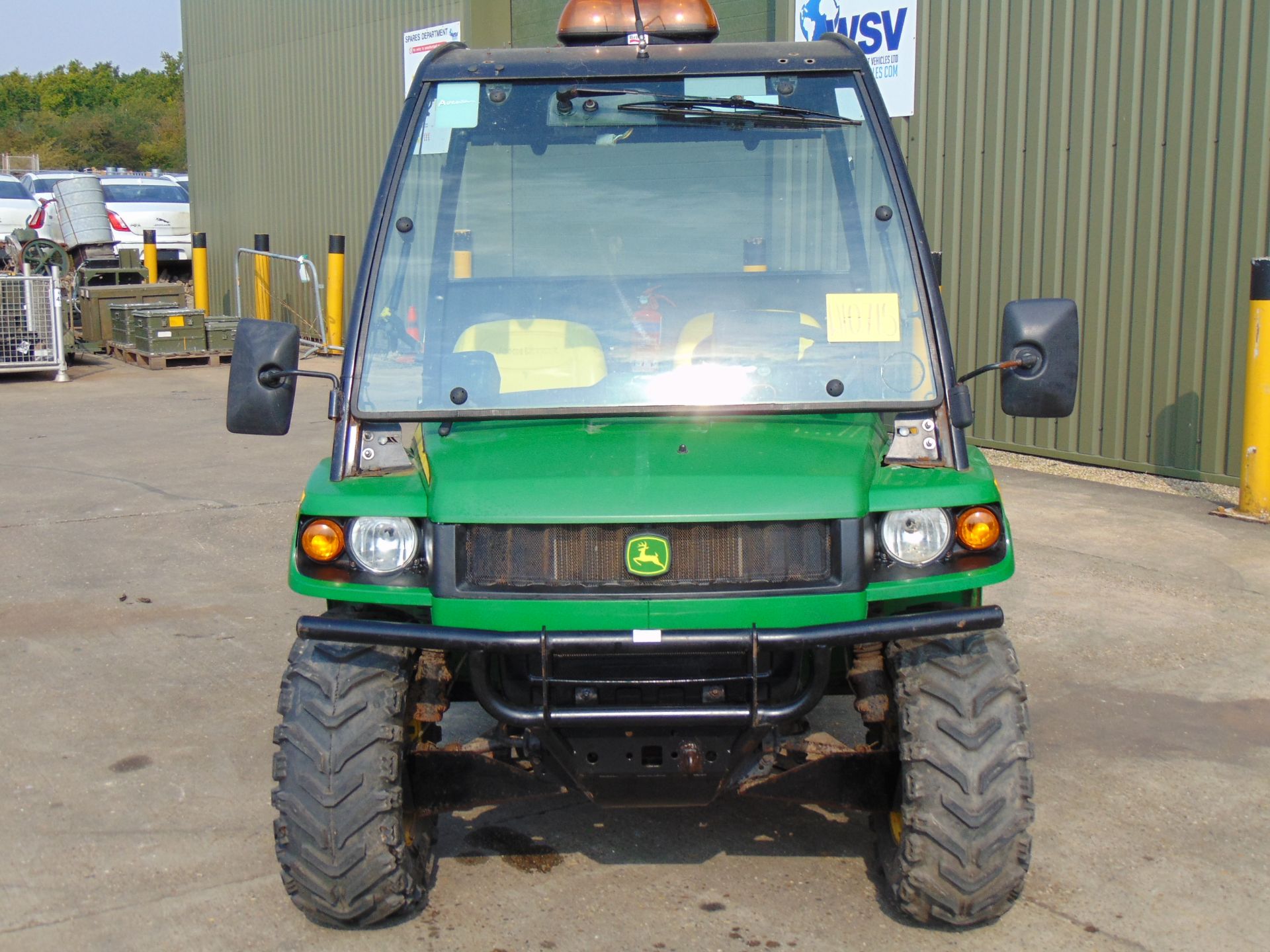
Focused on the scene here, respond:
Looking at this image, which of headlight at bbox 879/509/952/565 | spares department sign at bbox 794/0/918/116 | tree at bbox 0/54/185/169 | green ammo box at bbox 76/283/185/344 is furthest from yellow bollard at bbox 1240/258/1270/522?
tree at bbox 0/54/185/169

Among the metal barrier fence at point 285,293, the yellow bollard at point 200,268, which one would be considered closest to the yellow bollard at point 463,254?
the metal barrier fence at point 285,293

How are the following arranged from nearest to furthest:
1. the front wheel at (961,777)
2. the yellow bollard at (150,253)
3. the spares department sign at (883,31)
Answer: the front wheel at (961,777) < the spares department sign at (883,31) < the yellow bollard at (150,253)

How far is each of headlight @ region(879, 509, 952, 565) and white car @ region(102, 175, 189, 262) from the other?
22.4 metres

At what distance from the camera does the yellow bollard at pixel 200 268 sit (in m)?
19.7

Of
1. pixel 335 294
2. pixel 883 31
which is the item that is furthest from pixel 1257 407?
pixel 335 294

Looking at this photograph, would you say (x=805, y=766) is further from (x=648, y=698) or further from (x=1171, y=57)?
(x=1171, y=57)

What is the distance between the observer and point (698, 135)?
12.8 ft

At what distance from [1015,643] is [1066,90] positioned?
505 centimetres

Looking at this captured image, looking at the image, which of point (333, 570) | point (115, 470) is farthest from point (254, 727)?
point (115, 470)

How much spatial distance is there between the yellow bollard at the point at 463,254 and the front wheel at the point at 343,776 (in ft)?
3.58

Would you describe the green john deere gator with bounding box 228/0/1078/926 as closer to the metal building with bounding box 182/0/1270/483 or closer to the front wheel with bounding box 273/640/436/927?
the front wheel with bounding box 273/640/436/927

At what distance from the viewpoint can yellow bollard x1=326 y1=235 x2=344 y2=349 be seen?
1603cm

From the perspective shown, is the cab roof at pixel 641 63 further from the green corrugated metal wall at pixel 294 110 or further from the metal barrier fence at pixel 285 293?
the metal barrier fence at pixel 285 293

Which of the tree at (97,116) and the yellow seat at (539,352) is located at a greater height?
the tree at (97,116)
